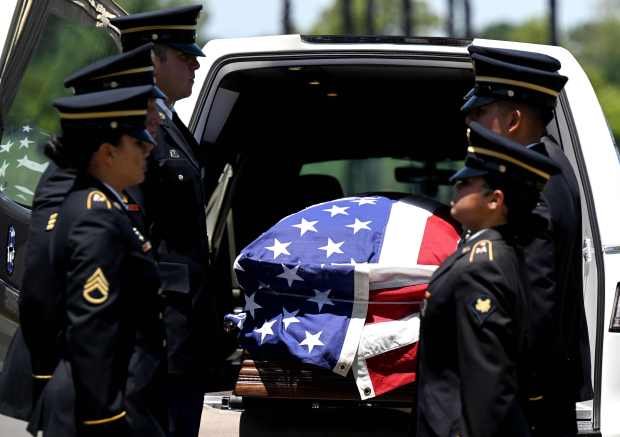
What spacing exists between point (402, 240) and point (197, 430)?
94 centimetres

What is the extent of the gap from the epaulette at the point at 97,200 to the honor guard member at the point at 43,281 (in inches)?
4.7

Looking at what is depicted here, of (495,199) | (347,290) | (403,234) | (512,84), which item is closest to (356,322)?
(347,290)

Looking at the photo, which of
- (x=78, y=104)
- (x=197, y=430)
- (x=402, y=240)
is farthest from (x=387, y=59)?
(x=78, y=104)

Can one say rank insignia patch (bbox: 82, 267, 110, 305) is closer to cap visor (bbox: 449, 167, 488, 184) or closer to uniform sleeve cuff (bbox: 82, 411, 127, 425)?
uniform sleeve cuff (bbox: 82, 411, 127, 425)

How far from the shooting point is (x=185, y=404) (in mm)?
4691

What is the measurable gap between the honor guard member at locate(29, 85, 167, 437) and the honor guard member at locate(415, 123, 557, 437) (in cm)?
73

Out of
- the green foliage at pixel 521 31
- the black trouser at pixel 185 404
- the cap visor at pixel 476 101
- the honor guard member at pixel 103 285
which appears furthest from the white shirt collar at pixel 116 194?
the green foliage at pixel 521 31

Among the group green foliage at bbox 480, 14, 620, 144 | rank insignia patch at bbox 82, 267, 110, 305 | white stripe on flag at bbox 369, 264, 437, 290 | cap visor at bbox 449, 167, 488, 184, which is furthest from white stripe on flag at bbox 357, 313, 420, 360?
green foliage at bbox 480, 14, 620, 144

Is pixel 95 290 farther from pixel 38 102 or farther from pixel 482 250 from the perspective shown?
pixel 38 102

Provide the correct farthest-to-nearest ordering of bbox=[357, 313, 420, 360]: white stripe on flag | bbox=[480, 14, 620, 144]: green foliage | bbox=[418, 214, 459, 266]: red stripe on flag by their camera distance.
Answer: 1. bbox=[480, 14, 620, 144]: green foliage
2. bbox=[418, 214, 459, 266]: red stripe on flag
3. bbox=[357, 313, 420, 360]: white stripe on flag

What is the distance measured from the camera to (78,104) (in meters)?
3.68

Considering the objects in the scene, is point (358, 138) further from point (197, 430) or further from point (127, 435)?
point (127, 435)

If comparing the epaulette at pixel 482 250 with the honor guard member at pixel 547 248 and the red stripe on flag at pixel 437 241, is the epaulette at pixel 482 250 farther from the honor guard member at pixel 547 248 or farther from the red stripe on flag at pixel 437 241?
the red stripe on flag at pixel 437 241

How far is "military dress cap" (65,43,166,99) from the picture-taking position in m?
4.02
